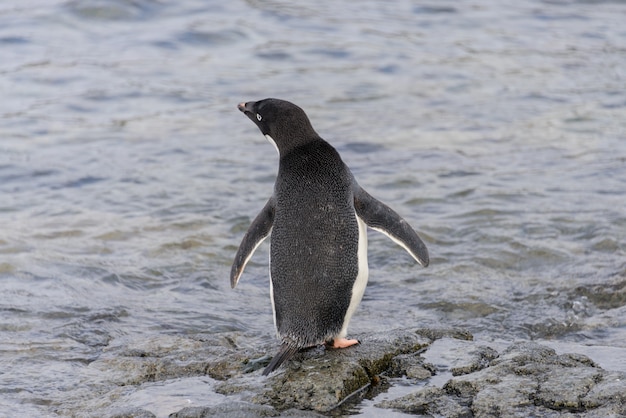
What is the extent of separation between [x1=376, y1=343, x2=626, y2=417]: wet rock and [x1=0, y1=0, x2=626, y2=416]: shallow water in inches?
16.7

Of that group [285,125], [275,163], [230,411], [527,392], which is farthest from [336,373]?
[275,163]

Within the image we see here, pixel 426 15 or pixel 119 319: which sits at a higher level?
pixel 426 15

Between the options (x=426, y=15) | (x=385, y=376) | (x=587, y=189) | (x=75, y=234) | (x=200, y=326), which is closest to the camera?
(x=385, y=376)

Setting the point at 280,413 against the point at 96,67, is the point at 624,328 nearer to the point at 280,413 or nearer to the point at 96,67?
the point at 280,413

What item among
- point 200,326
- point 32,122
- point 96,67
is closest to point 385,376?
point 200,326

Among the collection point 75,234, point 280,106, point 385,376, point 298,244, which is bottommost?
point 75,234

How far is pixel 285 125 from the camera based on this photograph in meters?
4.34

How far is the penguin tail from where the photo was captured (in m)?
3.86

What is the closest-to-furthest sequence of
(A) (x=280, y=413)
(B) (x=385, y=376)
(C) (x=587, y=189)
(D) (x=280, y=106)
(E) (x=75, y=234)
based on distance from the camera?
1. (A) (x=280, y=413)
2. (B) (x=385, y=376)
3. (D) (x=280, y=106)
4. (E) (x=75, y=234)
5. (C) (x=587, y=189)

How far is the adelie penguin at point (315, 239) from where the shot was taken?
401 centimetres

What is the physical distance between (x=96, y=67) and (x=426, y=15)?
17.3 ft

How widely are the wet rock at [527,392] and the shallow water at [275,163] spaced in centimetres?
42

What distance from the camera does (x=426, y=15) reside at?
14508 millimetres

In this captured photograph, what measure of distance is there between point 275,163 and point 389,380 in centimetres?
495
